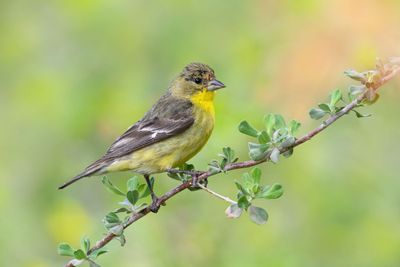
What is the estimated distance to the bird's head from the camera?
6648mm

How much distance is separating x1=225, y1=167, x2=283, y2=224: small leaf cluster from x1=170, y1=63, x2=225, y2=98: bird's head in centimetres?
298

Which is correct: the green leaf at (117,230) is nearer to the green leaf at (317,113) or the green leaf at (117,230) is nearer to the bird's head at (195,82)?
the green leaf at (317,113)

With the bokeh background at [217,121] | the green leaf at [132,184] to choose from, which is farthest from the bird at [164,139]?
the green leaf at [132,184]

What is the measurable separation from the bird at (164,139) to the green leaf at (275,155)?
2.03 m

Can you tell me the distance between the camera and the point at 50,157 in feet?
25.3

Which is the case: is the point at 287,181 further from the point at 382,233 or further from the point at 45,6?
the point at 45,6

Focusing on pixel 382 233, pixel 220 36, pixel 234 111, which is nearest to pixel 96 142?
pixel 234 111

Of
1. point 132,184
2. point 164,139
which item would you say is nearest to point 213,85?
point 164,139

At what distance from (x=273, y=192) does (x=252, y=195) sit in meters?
0.09

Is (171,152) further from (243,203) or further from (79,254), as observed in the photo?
(243,203)

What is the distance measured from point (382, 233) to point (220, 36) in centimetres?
321

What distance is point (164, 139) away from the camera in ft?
19.6

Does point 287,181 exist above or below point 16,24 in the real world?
below

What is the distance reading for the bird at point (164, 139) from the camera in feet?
19.0
